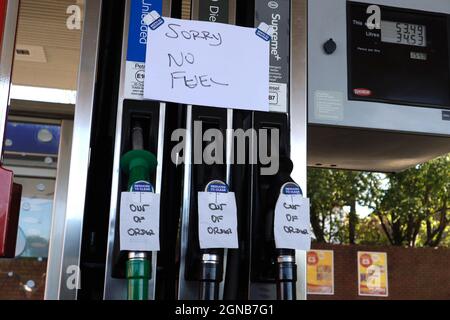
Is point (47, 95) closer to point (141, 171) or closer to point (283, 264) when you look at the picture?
point (141, 171)

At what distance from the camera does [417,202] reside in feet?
41.5

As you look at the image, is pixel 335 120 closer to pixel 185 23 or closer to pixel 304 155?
A: pixel 304 155

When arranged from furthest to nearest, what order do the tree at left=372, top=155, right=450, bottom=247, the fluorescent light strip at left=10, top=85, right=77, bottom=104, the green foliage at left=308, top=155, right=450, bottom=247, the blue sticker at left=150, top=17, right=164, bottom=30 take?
1. the green foliage at left=308, top=155, right=450, bottom=247
2. the tree at left=372, top=155, right=450, bottom=247
3. the fluorescent light strip at left=10, top=85, right=77, bottom=104
4. the blue sticker at left=150, top=17, right=164, bottom=30

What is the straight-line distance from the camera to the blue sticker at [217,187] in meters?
1.25

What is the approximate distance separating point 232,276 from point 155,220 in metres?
0.23

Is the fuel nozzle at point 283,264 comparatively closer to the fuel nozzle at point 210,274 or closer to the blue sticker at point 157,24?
the fuel nozzle at point 210,274

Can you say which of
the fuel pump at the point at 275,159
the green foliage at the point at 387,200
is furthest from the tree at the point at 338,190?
the fuel pump at the point at 275,159

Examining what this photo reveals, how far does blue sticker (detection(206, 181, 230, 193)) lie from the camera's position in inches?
49.0

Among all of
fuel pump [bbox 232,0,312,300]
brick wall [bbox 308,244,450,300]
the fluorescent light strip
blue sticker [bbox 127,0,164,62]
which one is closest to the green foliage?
brick wall [bbox 308,244,450,300]

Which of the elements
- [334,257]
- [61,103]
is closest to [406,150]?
[61,103]

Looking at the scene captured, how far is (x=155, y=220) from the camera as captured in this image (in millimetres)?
1191

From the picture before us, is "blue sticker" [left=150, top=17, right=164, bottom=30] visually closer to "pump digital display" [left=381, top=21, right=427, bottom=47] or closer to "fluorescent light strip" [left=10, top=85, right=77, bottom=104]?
"fluorescent light strip" [left=10, top=85, right=77, bottom=104]

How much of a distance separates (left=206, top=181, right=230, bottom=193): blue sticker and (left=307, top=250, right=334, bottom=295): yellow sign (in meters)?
11.3
